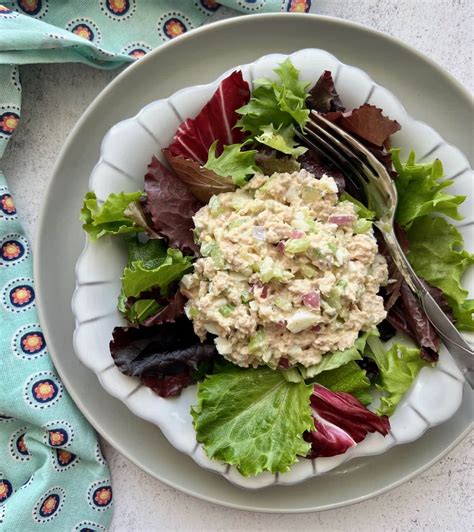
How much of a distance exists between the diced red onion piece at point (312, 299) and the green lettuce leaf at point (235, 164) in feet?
1.07

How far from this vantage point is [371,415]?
1.54 m

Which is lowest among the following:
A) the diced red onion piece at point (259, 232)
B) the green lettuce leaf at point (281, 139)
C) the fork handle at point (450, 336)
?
the diced red onion piece at point (259, 232)

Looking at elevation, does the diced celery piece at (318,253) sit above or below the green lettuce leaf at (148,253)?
above

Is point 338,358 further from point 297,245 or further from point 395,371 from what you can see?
point 297,245

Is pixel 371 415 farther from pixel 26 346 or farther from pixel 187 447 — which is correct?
pixel 26 346

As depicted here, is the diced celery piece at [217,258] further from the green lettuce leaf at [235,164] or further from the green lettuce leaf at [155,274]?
the green lettuce leaf at [235,164]

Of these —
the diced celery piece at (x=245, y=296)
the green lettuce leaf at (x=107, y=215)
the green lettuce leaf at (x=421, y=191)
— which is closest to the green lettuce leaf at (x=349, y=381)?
the diced celery piece at (x=245, y=296)

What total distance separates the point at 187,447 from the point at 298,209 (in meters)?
0.63

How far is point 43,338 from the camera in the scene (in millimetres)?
1812

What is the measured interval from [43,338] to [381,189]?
1.00 meters

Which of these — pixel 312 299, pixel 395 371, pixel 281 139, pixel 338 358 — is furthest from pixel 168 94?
pixel 395 371

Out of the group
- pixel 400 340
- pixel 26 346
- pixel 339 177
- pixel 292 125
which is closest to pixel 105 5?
pixel 292 125

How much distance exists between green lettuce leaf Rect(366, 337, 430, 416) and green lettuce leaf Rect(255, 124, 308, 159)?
1.65ft

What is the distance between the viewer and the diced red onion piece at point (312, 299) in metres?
1.47
